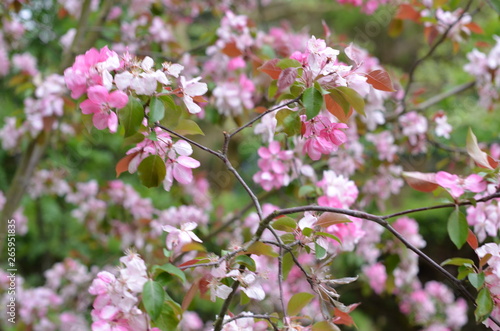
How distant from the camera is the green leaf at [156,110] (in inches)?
24.1

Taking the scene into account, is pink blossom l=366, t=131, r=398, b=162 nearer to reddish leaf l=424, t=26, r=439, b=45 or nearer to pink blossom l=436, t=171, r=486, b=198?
reddish leaf l=424, t=26, r=439, b=45

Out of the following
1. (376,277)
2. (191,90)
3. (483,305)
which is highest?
(191,90)

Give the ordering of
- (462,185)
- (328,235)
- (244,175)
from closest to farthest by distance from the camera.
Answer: (328,235), (462,185), (244,175)

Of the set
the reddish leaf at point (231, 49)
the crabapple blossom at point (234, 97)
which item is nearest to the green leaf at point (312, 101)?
the crabapple blossom at point (234, 97)

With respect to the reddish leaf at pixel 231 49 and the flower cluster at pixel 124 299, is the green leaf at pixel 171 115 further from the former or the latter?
the reddish leaf at pixel 231 49

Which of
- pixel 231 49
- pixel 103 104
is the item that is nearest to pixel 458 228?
pixel 103 104

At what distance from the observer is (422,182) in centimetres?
76

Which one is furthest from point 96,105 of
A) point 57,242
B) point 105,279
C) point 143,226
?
point 57,242

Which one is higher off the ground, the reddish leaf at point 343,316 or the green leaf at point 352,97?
the green leaf at point 352,97

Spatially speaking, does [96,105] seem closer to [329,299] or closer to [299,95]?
[299,95]

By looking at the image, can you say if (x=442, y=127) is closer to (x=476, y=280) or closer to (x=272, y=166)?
(x=272, y=166)

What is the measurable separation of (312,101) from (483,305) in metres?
0.36

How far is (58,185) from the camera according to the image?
1.96 meters

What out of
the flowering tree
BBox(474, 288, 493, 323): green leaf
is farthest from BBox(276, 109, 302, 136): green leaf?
BBox(474, 288, 493, 323): green leaf
